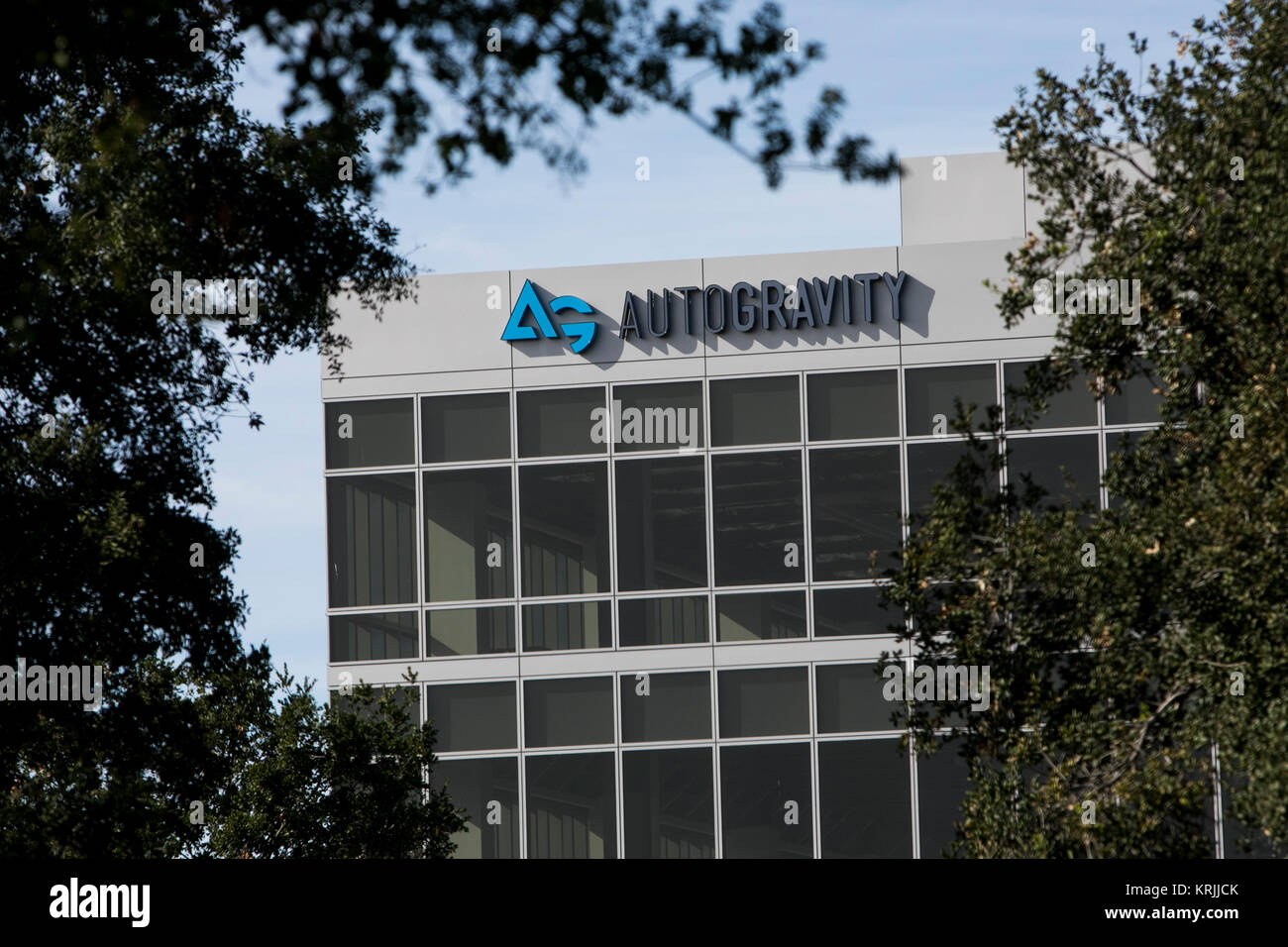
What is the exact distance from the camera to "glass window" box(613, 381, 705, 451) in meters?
31.0

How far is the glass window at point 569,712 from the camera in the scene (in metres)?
30.6

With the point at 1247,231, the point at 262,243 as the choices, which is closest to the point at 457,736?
the point at 262,243

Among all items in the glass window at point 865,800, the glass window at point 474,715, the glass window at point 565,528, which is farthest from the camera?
the glass window at point 565,528

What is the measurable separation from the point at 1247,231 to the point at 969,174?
1968 cm

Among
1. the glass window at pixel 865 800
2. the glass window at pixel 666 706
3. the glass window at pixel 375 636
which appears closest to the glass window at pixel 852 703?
the glass window at pixel 865 800

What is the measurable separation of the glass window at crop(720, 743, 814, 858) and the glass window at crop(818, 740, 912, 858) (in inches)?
13.5

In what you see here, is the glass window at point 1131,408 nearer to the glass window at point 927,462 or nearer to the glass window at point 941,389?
the glass window at point 941,389

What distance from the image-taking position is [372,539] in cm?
3170

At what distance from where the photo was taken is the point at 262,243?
13633 millimetres

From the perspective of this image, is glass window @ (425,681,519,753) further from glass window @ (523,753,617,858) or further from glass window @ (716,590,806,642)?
glass window @ (716,590,806,642)

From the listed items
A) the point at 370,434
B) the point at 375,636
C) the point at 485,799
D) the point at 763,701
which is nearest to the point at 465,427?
the point at 370,434

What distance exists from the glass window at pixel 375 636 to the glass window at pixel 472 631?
37 cm
